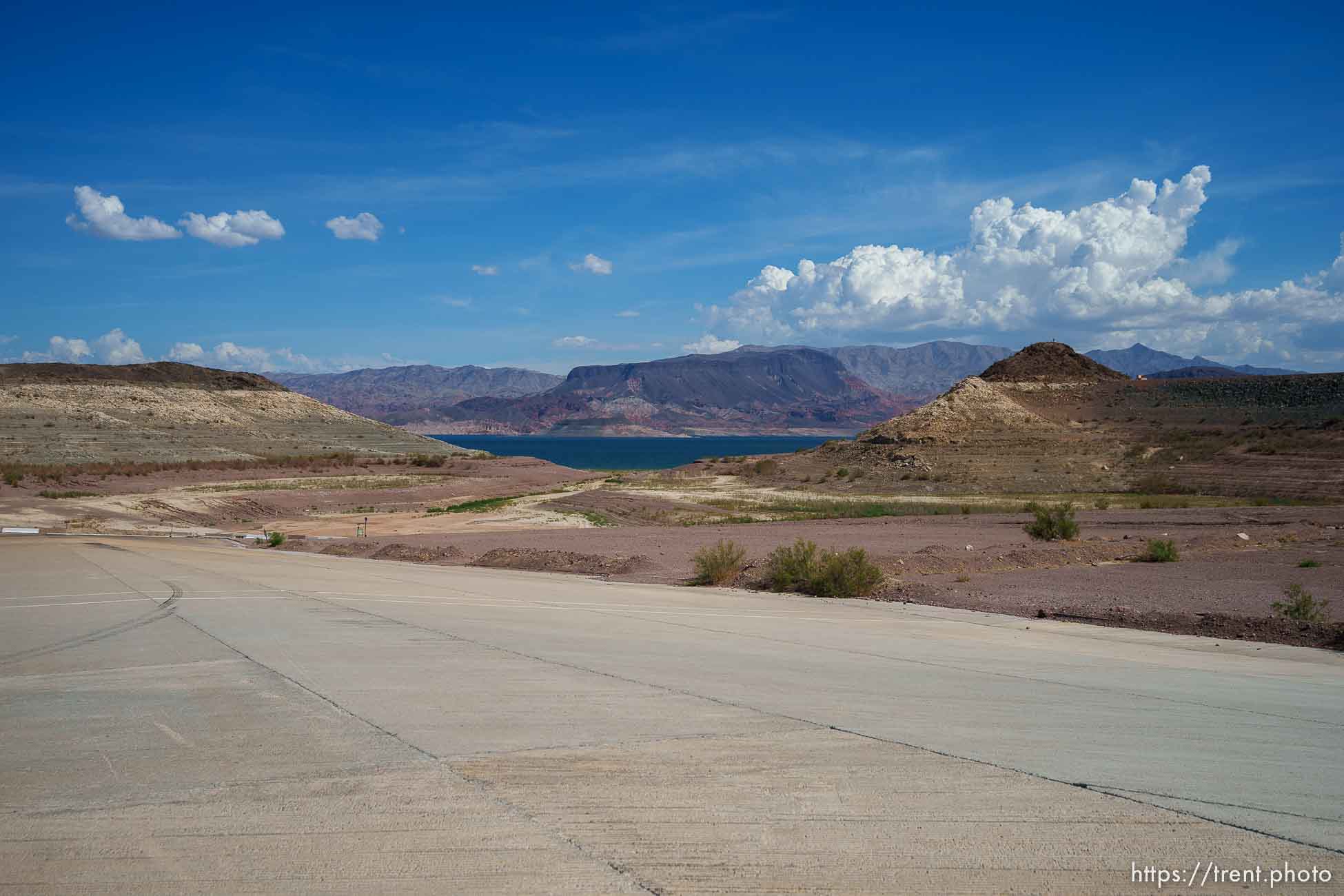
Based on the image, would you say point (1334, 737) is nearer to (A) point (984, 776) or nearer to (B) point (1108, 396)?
(A) point (984, 776)

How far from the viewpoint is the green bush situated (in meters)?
22.1

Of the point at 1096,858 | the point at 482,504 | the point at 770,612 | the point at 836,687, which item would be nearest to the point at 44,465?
the point at 482,504

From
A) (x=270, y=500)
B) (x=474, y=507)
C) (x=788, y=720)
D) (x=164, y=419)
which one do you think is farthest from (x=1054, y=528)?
(x=164, y=419)

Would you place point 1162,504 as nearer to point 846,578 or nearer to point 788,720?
point 846,578

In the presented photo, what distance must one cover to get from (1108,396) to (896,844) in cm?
9546

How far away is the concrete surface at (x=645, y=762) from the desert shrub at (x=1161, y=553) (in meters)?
13.0

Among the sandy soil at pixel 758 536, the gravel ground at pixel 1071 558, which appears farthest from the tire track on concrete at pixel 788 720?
the sandy soil at pixel 758 536

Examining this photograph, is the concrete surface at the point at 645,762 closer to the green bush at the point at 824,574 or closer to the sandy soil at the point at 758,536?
the sandy soil at the point at 758,536

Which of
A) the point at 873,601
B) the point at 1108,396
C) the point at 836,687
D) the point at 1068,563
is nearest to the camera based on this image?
the point at 836,687

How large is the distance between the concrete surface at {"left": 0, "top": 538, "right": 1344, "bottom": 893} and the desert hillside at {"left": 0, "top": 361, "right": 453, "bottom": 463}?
8087 cm

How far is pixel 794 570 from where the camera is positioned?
23.7 metres

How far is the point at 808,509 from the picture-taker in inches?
2184

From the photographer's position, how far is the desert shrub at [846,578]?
22.0 m

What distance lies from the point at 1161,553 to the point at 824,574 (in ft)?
35.2
